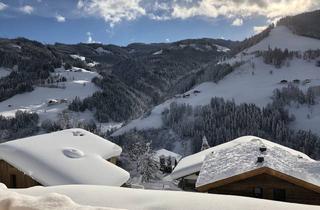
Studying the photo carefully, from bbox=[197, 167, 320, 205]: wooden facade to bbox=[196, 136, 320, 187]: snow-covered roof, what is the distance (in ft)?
0.66

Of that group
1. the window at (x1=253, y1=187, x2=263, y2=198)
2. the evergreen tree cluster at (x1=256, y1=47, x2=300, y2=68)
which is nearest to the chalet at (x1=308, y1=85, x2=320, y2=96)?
the evergreen tree cluster at (x1=256, y1=47, x2=300, y2=68)

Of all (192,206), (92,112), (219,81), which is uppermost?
(192,206)

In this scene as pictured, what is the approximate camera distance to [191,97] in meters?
148

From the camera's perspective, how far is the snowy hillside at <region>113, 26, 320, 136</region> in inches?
5049

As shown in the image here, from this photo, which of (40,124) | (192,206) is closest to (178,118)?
(40,124)

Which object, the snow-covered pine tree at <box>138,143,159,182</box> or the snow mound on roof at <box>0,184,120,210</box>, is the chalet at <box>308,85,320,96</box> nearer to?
the snow-covered pine tree at <box>138,143,159,182</box>

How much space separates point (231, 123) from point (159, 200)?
111 metres

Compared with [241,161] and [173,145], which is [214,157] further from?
[173,145]

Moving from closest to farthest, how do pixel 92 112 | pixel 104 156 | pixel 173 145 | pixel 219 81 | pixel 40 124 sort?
pixel 104 156 → pixel 173 145 → pixel 40 124 → pixel 219 81 → pixel 92 112

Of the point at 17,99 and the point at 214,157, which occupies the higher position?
the point at 214,157

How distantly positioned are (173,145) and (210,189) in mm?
95110

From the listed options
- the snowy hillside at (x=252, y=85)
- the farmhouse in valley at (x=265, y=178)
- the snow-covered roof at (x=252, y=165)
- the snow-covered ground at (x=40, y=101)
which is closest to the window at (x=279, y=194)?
the farmhouse in valley at (x=265, y=178)

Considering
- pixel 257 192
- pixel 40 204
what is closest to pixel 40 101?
pixel 257 192

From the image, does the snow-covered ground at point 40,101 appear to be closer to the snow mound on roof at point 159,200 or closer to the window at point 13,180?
the window at point 13,180
